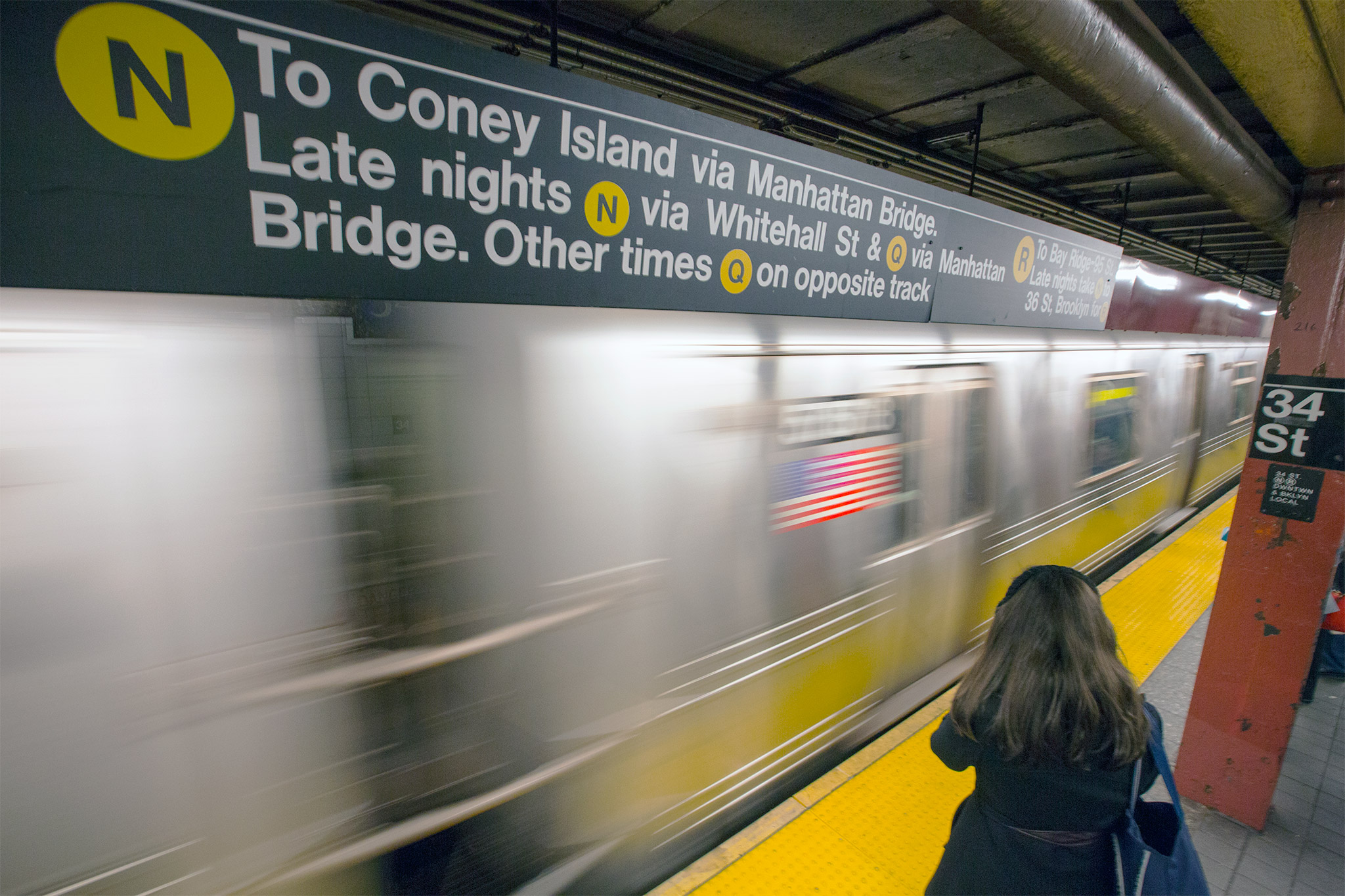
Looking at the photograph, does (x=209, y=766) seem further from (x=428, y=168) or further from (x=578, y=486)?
(x=428, y=168)

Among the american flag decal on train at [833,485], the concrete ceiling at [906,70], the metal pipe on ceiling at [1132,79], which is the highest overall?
the concrete ceiling at [906,70]

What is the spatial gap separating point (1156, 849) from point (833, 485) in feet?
4.82

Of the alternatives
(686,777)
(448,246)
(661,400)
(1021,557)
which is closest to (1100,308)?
(1021,557)

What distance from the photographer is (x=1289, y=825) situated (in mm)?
2865

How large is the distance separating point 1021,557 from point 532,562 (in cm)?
368

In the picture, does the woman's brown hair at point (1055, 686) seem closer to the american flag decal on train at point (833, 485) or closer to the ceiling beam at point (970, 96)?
the american flag decal on train at point (833, 485)

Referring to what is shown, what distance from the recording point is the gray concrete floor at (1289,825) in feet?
8.46

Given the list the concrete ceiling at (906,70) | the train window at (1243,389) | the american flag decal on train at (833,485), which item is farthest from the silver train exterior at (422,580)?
the train window at (1243,389)

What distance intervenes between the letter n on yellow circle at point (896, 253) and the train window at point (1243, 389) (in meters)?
8.16

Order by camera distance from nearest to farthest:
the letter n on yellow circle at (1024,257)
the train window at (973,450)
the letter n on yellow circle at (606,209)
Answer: the letter n on yellow circle at (606,209), the letter n on yellow circle at (1024,257), the train window at (973,450)

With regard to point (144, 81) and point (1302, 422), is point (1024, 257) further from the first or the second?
point (144, 81)

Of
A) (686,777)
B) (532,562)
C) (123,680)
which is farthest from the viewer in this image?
(686,777)

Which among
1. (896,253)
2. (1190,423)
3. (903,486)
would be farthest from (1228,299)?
(896,253)

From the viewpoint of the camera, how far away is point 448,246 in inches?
58.5
